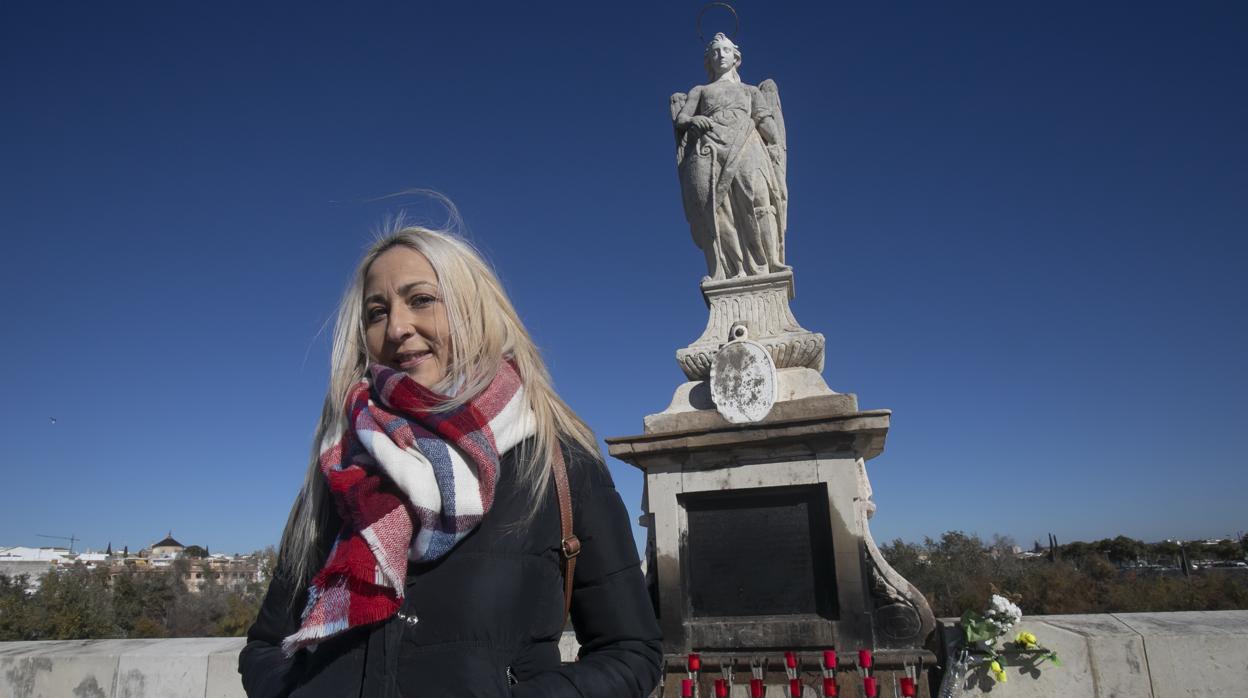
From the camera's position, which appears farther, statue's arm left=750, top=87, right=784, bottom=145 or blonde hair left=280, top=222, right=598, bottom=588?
statue's arm left=750, top=87, right=784, bottom=145

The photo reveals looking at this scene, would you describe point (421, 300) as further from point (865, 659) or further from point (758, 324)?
point (758, 324)

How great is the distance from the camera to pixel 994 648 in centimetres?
403

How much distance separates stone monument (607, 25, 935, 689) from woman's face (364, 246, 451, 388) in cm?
355

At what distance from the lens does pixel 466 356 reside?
1.49 m

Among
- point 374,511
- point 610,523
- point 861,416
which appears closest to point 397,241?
point 374,511

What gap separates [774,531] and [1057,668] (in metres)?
1.66

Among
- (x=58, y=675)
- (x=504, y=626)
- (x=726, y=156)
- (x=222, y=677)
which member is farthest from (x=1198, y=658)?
(x=58, y=675)

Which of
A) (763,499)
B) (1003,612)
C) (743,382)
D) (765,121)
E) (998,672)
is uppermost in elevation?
(765,121)

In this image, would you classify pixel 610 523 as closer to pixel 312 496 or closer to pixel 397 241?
pixel 312 496

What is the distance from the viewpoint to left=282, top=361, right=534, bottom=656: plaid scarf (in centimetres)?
120

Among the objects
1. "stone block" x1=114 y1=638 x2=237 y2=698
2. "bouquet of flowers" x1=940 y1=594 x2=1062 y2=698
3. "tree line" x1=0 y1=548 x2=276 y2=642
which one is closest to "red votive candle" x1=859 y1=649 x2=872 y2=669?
"bouquet of flowers" x1=940 y1=594 x2=1062 y2=698

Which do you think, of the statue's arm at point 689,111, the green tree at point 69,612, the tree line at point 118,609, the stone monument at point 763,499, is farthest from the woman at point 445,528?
the green tree at point 69,612

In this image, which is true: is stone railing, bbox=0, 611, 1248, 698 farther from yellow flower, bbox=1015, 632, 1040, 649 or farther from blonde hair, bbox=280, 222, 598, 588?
blonde hair, bbox=280, 222, 598, 588

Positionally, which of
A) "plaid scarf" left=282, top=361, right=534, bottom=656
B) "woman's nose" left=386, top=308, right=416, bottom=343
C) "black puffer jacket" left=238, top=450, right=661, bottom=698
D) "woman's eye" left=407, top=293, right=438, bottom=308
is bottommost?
"black puffer jacket" left=238, top=450, right=661, bottom=698
